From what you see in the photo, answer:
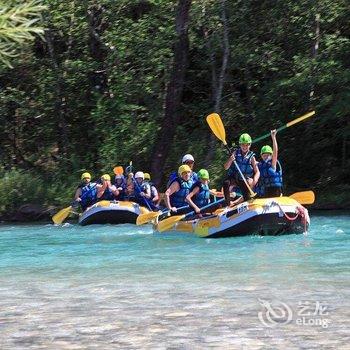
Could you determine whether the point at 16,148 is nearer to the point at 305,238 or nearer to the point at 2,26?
the point at 305,238

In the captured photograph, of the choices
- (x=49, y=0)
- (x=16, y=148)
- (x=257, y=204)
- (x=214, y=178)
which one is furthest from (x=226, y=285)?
(x=16, y=148)

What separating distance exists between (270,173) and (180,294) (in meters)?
6.24

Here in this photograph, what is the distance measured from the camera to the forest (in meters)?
21.2

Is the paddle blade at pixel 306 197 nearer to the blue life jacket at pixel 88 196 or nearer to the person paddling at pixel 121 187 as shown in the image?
the person paddling at pixel 121 187

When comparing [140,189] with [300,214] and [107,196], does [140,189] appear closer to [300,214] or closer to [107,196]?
[107,196]

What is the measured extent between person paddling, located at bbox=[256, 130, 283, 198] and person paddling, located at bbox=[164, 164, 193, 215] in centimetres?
134

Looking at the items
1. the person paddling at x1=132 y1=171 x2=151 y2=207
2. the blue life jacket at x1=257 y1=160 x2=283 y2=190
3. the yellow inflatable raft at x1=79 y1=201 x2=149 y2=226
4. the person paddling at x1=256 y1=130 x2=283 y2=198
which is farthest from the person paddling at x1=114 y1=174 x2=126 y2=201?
the blue life jacket at x1=257 y1=160 x2=283 y2=190

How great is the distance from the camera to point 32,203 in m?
21.0

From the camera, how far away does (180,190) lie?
591 inches

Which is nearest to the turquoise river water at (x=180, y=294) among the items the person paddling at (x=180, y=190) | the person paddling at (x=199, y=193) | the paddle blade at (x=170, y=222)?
the paddle blade at (x=170, y=222)

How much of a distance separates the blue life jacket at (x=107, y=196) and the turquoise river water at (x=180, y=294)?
17.1ft

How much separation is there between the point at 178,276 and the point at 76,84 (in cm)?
1614

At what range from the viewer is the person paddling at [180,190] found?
14.9 metres

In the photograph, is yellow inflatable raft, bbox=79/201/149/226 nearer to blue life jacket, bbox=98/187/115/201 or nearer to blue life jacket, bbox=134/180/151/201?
blue life jacket, bbox=134/180/151/201
